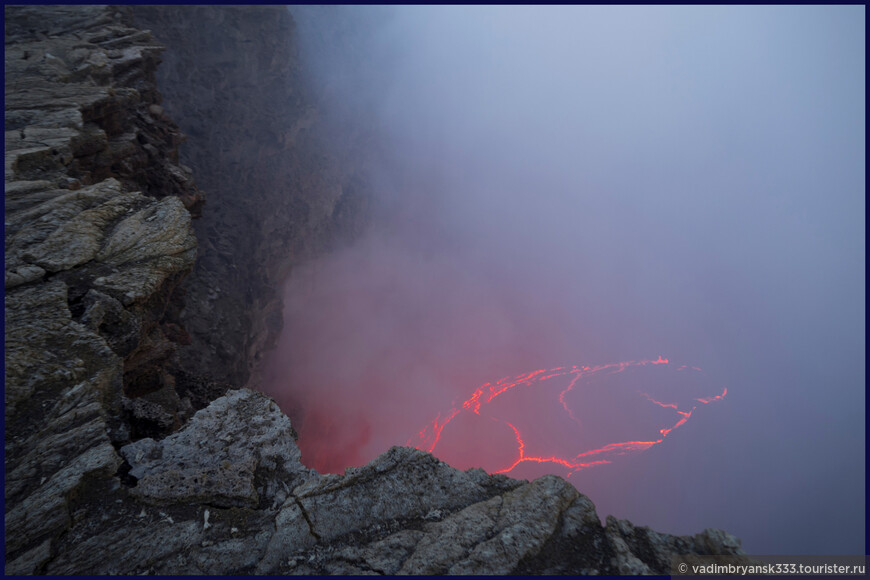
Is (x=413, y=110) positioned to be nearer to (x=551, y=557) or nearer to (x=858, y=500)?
(x=551, y=557)

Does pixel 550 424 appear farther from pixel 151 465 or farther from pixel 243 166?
pixel 151 465

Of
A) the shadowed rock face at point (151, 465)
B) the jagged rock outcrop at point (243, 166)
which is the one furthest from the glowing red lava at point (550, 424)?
the shadowed rock face at point (151, 465)

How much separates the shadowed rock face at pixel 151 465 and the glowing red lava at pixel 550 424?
30.8 m

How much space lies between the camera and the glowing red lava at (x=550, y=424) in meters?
38.5

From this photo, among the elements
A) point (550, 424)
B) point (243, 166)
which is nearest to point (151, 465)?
→ point (243, 166)

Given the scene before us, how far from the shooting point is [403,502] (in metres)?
6.96

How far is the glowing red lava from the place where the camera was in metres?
38.5

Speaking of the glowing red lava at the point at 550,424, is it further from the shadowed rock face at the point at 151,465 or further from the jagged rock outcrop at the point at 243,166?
the shadowed rock face at the point at 151,465

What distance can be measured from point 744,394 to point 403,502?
206 feet

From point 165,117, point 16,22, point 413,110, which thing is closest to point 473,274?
point 413,110

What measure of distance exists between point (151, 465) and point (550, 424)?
3970 cm

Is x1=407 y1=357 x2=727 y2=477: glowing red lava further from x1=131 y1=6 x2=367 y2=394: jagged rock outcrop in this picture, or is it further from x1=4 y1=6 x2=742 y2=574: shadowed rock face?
x1=4 y1=6 x2=742 y2=574: shadowed rock face

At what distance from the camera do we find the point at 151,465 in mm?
7125

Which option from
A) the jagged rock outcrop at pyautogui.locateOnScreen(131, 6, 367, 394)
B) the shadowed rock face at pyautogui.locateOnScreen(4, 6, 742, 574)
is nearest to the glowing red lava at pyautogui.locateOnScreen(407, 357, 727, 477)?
the jagged rock outcrop at pyautogui.locateOnScreen(131, 6, 367, 394)
